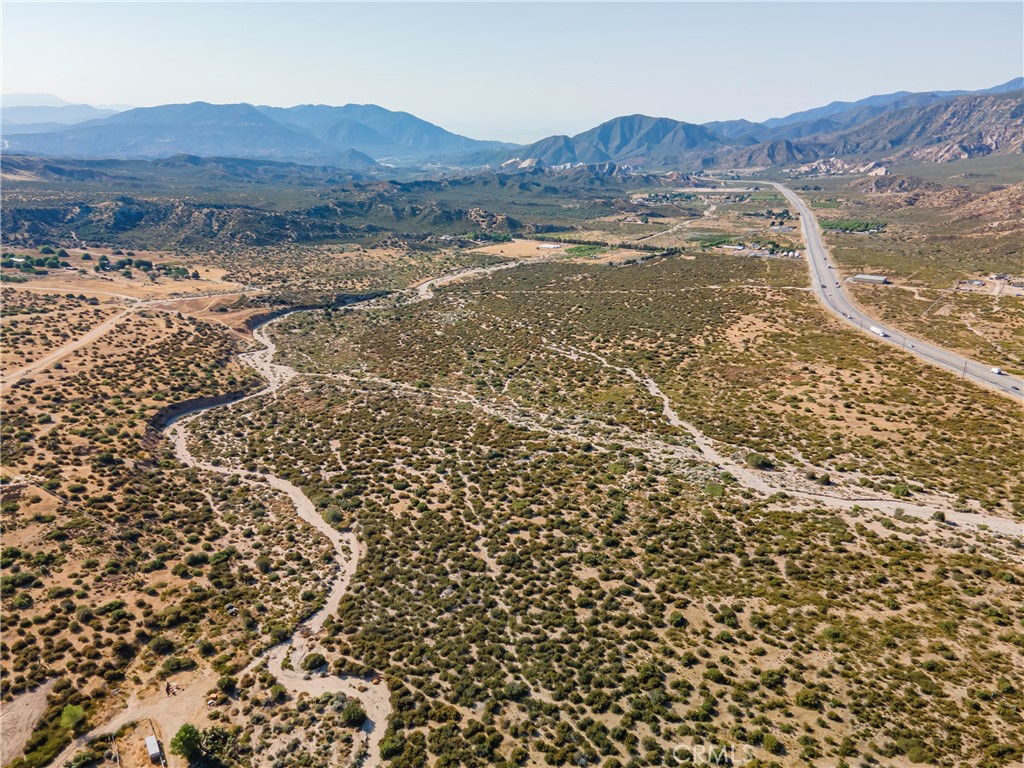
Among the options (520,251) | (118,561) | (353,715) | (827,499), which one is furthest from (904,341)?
(520,251)

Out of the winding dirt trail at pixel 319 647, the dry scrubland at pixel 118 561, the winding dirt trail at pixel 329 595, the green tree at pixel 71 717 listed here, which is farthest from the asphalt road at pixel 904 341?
the green tree at pixel 71 717

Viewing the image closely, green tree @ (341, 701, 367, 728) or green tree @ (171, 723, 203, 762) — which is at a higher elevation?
green tree @ (171, 723, 203, 762)

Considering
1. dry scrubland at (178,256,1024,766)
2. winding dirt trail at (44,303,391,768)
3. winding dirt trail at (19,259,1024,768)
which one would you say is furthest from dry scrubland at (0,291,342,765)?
dry scrubland at (178,256,1024,766)

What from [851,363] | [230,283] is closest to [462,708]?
[851,363]

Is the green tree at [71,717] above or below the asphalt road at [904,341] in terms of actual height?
below

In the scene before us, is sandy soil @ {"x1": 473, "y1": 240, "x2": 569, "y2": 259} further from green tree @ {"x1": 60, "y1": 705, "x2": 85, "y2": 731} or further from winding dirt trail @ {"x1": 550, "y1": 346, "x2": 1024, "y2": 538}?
green tree @ {"x1": 60, "y1": 705, "x2": 85, "y2": 731}

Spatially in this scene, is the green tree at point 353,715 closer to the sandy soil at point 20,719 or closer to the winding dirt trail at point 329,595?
the winding dirt trail at point 329,595

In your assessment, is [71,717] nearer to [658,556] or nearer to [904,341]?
[658,556]
